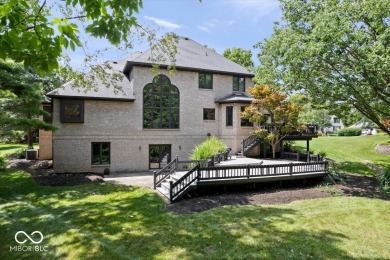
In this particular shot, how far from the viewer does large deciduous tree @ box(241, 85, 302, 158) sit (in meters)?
20.5

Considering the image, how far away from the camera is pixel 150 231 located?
9.06 meters

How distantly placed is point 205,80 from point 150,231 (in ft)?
56.2

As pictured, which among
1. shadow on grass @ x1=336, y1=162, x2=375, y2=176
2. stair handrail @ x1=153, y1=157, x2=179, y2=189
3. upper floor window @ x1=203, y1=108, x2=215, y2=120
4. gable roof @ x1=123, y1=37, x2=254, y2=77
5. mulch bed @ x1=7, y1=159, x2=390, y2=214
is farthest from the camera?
upper floor window @ x1=203, y1=108, x2=215, y2=120

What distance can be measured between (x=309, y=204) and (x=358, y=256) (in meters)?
5.09

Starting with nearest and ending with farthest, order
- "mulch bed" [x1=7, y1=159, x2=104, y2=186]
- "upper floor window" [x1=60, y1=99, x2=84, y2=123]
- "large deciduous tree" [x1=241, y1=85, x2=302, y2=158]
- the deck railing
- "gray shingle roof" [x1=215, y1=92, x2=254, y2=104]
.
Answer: the deck railing
"mulch bed" [x1=7, y1=159, x2=104, y2=186]
"upper floor window" [x1=60, y1=99, x2=84, y2=123]
"large deciduous tree" [x1=241, y1=85, x2=302, y2=158]
"gray shingle roof" [x1=215, y1=92, x2=254, y2=104]

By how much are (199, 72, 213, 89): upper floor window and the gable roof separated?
66 cm

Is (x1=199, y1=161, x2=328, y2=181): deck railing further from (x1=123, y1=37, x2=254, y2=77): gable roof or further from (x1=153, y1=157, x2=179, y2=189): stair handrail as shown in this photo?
(x1=123, y1=37, x2=254, y2=77): gable roof

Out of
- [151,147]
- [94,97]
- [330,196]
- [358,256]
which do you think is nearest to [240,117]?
[151,147]

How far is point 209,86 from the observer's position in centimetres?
2392

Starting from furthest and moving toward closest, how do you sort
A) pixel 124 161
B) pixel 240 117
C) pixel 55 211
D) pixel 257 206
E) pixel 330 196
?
pixel 240 117 < pixel 124 161 < pixel 330 196 < pixel 257 206 < pixel 55 211

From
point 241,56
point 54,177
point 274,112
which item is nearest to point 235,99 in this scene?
point 274,112

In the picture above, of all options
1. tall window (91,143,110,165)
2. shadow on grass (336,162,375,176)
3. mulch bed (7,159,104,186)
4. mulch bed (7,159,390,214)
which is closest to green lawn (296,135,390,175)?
shadow on grass (336,162,375,176)

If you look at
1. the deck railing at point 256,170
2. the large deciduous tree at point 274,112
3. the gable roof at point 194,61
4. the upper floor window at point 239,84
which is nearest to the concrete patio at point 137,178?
the deck railing at point 256,170

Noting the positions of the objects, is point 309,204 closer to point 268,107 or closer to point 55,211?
point 268,107
